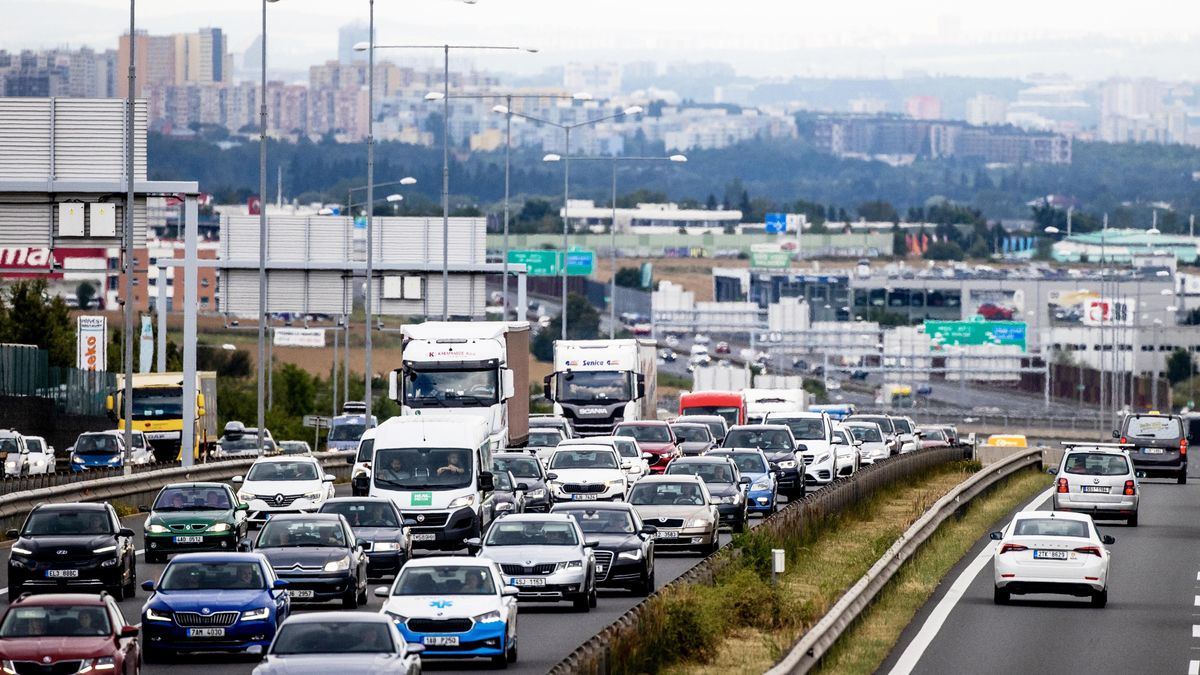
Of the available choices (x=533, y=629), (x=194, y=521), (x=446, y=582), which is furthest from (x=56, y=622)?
(x=194, y=521)

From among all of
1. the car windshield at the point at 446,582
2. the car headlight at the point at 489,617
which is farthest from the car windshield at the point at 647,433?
the car headlight at the point at 489,617

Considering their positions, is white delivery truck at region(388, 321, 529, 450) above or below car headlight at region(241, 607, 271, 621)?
above

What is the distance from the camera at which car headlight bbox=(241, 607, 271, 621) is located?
24.0 m

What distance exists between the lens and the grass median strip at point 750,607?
22.7m

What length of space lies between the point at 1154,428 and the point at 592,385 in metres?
15.1

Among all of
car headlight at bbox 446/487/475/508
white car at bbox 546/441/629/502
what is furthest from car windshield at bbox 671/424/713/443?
car headlight at bbox 446/487/475/508

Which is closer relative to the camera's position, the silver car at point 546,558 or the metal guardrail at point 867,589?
the metal guardrail at point 867,589

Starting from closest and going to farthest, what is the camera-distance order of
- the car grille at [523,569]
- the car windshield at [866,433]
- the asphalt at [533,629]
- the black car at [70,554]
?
the asphalt at [533,629] < the car grille at [523,569] < the black car at [70,554] < the car windshield at [866,433]

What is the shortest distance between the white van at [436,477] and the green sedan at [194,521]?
243 centimetres

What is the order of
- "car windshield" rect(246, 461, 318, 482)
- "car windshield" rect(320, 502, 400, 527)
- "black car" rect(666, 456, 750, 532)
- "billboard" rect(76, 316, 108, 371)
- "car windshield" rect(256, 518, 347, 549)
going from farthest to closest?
"billboard" rect(76, 316, 108, 371) < "car windshield" rect(246, 461, 318, 482) < "black car" rect(666, 456, 750, 532) < "car windshield" rect(320, 502, 400, 527) < "car windshield" rect(256, 518, 347, 549)

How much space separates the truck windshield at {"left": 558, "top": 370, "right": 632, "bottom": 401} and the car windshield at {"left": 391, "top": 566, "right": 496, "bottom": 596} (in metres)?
37.8

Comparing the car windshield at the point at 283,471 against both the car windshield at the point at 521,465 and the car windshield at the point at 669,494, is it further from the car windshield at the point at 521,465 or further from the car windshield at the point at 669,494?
the car windshield at the point at 669,494

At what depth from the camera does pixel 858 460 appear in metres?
58.9

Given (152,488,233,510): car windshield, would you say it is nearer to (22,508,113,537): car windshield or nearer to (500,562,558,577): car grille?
(22,508,113,537): car windshield
